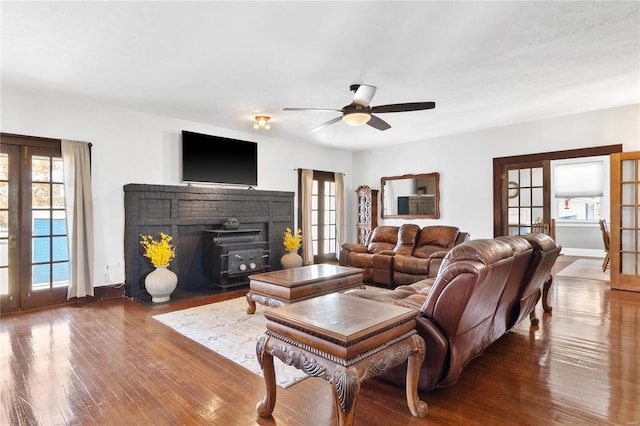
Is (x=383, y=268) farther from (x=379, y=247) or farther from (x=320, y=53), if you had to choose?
(x=320, y=53)

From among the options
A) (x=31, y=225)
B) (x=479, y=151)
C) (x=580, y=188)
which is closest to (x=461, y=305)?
(x=31, y=225)

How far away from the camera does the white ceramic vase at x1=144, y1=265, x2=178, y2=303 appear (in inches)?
181

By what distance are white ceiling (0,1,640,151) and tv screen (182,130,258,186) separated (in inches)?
27.0

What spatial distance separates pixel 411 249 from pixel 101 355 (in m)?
4.36

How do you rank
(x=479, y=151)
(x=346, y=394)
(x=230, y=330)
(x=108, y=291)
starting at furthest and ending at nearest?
(x=479, y=151) < (x=108, y=291) < (x=230, y=330) < (x=346, y=394)

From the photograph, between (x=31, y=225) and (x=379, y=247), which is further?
(x=379, y=247)

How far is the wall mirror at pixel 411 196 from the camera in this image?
24.0 ft

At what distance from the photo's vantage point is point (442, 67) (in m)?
3.62

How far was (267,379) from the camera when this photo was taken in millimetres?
1981

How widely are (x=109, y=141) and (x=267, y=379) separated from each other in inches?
176

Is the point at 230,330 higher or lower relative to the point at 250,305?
lower

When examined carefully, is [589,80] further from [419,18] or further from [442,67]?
[419,18]

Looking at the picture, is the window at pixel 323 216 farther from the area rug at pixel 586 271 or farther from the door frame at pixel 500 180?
the area rug at pixel 586 271

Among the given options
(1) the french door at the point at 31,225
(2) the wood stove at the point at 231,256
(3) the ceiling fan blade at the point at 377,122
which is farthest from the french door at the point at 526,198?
(1) the french door at the point at 31,225
